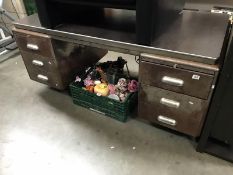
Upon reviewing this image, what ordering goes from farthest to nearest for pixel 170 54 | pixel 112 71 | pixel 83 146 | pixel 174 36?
pixel 112 71
pixel 83 146
pixel 174 36
pixel 170 54

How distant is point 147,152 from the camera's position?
4.11 feet

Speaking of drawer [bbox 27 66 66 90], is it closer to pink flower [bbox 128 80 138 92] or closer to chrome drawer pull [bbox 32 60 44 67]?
chrome drawer pull [bbox 32 60 44 67]

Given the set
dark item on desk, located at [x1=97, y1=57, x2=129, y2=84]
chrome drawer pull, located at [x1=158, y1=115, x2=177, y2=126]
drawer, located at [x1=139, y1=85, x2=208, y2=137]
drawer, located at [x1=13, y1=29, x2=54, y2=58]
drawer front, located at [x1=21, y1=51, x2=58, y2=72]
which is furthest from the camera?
dark item on desk, located at [x1=97, y1=57, x2=129, y2=84]

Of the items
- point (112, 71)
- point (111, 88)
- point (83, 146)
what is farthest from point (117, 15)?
point (83, 146)

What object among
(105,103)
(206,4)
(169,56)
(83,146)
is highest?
(206,4)

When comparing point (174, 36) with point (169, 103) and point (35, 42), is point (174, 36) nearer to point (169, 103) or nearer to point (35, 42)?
point (169, 103)

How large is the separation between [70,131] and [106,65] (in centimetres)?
60

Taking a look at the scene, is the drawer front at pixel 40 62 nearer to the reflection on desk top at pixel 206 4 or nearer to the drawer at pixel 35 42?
the drawer at pixel 35 42

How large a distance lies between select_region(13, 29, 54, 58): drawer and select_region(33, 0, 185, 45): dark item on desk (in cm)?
10

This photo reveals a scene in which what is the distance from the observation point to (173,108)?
1.11 metres

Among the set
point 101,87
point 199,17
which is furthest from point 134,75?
point 199,17

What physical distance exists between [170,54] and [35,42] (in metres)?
0.90

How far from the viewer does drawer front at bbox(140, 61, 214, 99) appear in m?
0.94

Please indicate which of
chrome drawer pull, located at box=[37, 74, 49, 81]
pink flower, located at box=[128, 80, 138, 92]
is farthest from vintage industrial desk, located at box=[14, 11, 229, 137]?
pink flower, located at box=[128, 80, 138, 92]
